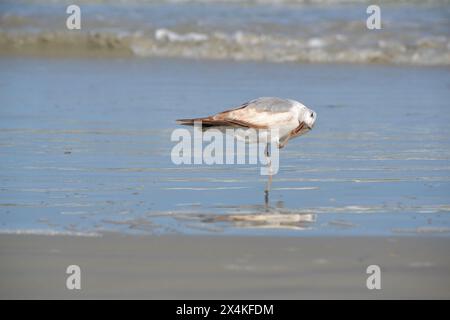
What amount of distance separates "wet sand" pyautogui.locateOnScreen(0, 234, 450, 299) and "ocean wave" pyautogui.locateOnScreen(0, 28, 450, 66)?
35.3 ft

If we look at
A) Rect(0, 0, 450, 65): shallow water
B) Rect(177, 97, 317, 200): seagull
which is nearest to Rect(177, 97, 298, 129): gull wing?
Rect(177, 97, 317, 200): seagull

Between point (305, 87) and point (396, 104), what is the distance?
1870 millimetres

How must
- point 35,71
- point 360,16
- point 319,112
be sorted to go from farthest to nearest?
point 360,16 → point 35,71 → point 319,112

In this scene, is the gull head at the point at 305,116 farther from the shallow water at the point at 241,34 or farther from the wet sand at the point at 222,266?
the shallow water at the point at 241,34

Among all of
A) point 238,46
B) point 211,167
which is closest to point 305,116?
point 211,167

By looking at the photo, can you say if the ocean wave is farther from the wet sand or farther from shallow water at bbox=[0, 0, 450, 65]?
the wet sand

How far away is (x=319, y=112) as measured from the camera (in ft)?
36.5

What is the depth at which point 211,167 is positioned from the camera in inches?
320

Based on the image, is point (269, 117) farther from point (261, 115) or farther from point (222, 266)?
point (222, 266)

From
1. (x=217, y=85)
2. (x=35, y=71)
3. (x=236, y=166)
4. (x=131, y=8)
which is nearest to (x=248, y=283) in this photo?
(x=236, y=166)

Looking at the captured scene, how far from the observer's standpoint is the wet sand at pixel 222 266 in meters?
4.96

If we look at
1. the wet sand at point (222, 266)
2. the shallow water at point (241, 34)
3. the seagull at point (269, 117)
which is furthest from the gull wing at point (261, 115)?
the shallow water at point (241, 34)

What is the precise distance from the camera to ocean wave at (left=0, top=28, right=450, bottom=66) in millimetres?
16516
